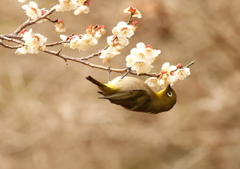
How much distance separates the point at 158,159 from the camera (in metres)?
5.59

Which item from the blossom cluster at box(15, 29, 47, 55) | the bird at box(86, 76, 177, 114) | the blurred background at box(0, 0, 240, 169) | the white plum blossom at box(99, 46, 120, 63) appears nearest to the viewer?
the blossom cluster at box(15, 29, 47, 55)

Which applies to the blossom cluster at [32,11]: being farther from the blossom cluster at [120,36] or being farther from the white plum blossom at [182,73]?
the white plum blossom at [182,73]

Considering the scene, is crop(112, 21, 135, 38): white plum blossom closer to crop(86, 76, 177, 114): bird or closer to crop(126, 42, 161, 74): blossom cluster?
crop(126, 42, 161, 74): blossom cluster

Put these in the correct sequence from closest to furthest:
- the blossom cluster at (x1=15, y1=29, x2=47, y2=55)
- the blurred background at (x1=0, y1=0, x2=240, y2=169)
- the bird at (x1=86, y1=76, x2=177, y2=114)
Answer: the blossom cluster at (x1=15, y1=29, x2=47, y2=55) < the bird at (x1=86, y1=76, x2=177, y2=114) < the blurred background at (x1=0, y1=0, x2=240, y2=169)

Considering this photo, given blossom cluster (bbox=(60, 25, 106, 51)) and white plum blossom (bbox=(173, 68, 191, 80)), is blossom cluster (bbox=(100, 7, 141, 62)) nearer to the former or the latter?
blossom cluster (bbox=(60, 25, 106, 51))

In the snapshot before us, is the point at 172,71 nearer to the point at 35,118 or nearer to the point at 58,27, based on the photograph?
the point at 58,27

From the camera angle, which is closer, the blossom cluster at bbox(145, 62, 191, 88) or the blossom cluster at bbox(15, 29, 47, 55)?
the blossom cluster at bbox(15, 29, 47, 55)

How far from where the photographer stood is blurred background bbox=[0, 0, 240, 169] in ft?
17.4

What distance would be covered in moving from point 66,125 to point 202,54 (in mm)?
2509

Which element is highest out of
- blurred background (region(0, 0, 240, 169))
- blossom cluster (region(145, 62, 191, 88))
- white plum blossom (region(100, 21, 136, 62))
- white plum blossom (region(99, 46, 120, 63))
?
blurred background (region(0, 0, 240, 169))

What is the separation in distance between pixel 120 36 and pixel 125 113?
413 centimetres

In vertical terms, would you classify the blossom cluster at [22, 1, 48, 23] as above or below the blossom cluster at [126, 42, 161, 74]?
above

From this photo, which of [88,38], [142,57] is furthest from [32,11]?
[142,57]

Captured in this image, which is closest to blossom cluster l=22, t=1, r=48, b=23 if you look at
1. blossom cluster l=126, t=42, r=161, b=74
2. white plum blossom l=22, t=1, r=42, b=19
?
white plum blossom l=22, t=1, r=42, b=19
